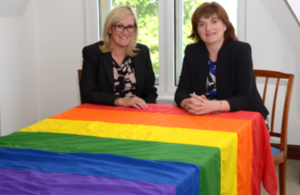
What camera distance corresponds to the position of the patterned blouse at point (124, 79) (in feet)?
8.08

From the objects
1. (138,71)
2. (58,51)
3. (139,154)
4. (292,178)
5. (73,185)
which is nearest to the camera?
(73,185)

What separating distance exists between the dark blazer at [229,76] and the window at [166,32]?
1089mm

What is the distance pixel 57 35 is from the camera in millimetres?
3742

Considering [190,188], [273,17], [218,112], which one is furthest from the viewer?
[273,17]

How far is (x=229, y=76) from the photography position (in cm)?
213

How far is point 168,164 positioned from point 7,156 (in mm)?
564

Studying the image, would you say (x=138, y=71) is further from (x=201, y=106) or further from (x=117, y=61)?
(x=201, y=106)

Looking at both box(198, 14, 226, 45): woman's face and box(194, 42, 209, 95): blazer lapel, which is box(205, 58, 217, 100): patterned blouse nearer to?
box(194, 42, 209, 95): blazer lapel

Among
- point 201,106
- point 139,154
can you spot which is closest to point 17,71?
point 201,106

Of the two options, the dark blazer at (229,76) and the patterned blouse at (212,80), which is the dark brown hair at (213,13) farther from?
the patterned blouse at (212,80)

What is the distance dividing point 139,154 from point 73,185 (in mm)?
311

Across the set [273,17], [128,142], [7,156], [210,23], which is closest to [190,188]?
[128,142]

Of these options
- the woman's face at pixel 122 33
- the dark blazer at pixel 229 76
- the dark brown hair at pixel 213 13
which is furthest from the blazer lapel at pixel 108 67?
the dark brown hair at pixel 213 13

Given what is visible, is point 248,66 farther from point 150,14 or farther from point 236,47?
point 150,14
